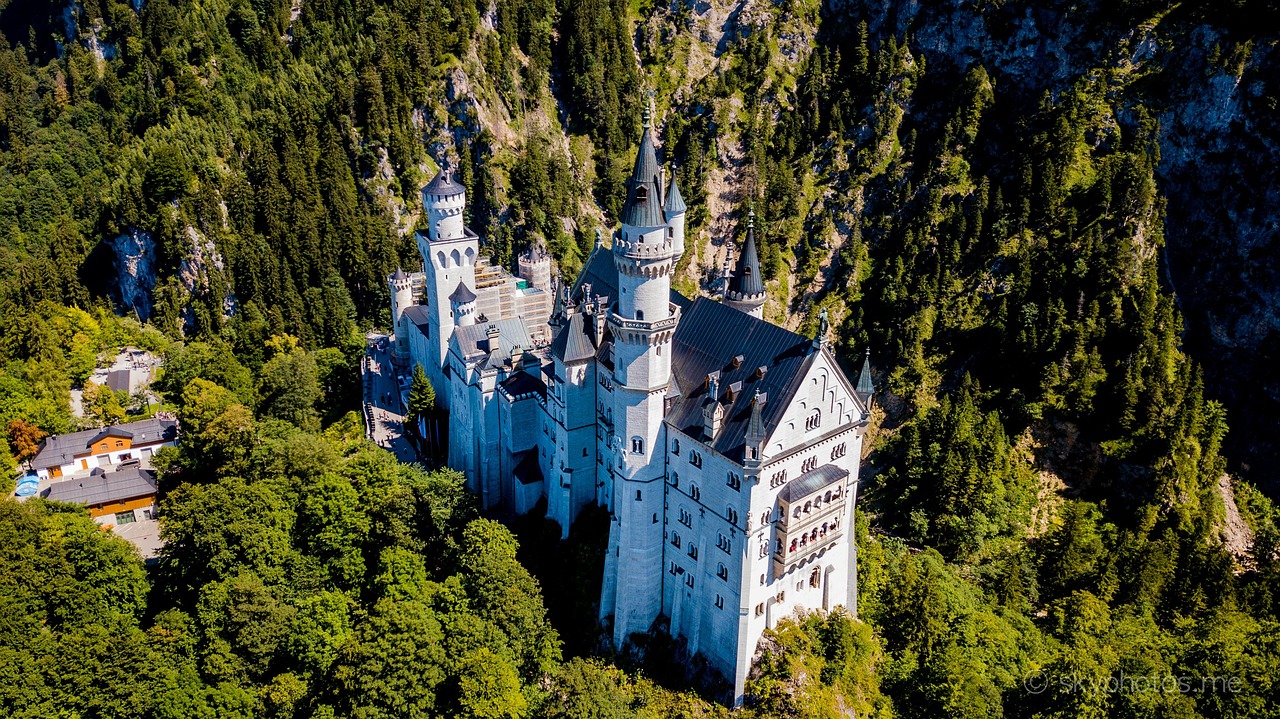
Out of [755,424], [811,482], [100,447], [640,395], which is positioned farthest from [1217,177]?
[100,447]

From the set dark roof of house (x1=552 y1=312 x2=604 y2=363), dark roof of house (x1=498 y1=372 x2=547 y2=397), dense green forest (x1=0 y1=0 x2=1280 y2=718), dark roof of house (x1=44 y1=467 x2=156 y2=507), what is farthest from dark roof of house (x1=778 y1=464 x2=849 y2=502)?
dark roof of house (x1=44 y1=467 x2=156 y2=507)

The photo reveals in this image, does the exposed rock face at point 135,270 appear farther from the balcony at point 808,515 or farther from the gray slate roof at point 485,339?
the balcony at point 808,515

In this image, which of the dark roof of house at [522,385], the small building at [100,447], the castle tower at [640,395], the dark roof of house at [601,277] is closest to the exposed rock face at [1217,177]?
the dark roof of house at [601,277]

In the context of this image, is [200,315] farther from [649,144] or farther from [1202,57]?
[1202,57]

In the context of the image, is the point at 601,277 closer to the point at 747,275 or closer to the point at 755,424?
the point at 747,275

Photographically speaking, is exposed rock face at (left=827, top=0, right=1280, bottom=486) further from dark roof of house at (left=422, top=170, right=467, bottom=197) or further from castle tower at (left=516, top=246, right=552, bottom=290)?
dark roof of house at (left=422, top=170, right=467, bottom=197)
